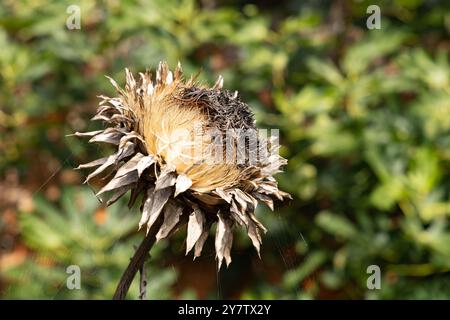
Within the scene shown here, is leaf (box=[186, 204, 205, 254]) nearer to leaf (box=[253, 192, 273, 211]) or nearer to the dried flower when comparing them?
the dried flower

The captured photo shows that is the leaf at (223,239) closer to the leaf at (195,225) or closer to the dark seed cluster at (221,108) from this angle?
the leaf at (195,225)

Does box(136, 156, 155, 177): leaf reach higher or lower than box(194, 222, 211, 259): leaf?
higher

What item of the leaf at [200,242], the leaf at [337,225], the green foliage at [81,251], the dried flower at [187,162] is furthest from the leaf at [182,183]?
the leaf at [337,225]

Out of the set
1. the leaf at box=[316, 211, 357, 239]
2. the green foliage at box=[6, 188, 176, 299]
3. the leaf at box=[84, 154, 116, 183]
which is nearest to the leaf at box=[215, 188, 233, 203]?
the leaf at box=[84, 154, 116, 183]

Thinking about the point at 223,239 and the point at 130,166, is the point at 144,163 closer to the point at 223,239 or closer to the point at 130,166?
the point at 130,166

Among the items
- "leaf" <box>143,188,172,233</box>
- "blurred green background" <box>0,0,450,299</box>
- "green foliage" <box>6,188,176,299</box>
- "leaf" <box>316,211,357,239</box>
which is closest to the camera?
"leaf" <box>143,188,172,233</box>
